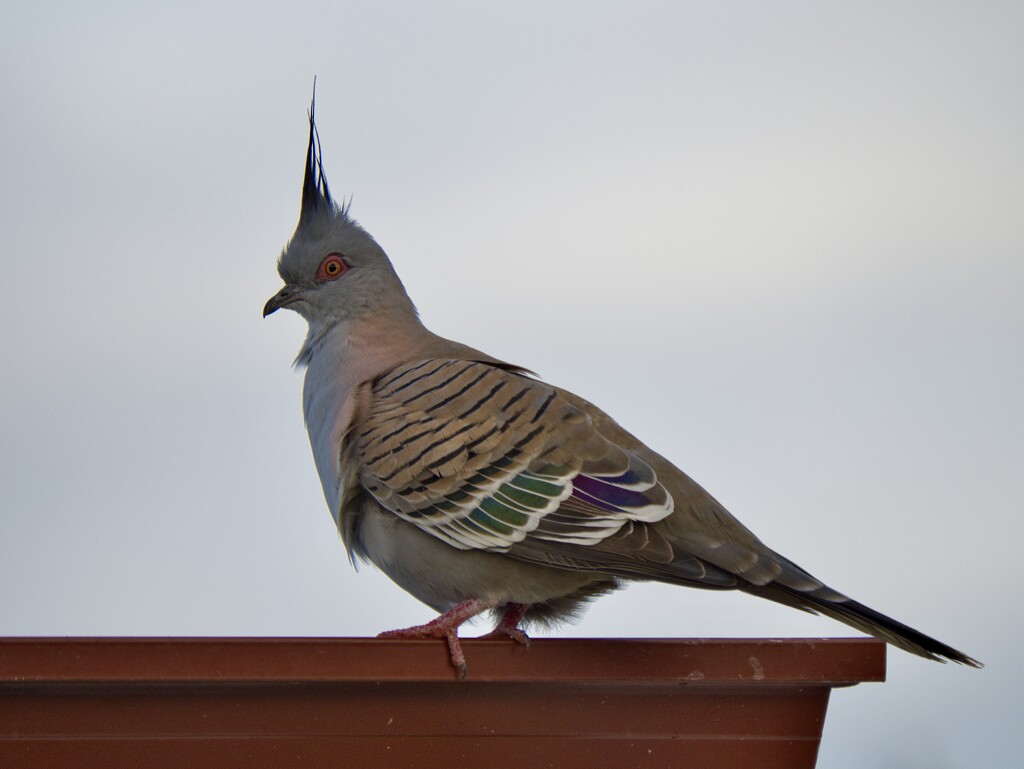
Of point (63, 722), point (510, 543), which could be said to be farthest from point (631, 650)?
point (63, 722)

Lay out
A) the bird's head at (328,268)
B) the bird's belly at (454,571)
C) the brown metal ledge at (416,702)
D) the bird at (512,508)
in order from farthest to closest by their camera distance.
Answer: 1. the bird's head at (328,268)
2. the bird's belly at (454,571)
3. the bird at (512,508)
4. the brown metal ledge at (416,702)

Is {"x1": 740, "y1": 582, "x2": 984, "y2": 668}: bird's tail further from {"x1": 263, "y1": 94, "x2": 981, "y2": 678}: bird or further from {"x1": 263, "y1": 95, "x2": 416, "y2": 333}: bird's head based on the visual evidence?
{"x1": 263, "y1": 95, "x2": 416, "y2": 333}: bird's head

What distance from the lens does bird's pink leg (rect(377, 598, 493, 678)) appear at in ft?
4.96

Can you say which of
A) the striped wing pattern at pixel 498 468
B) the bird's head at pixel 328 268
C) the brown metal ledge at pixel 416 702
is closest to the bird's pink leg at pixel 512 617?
the striped wing pattern at pixel 498 468

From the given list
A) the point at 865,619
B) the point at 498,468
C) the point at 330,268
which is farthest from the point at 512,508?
the point at 330,268

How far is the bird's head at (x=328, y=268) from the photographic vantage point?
2365mm

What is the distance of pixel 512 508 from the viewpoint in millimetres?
1775

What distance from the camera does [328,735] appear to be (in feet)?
4.86

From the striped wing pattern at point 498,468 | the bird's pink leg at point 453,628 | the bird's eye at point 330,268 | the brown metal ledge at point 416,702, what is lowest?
the brown metal ledge at point 416,702

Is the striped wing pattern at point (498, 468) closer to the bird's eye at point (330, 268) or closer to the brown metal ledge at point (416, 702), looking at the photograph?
→ the brown metal ledge at point (416, 702)

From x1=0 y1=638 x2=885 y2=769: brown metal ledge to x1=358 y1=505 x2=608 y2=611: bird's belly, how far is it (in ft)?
0.78

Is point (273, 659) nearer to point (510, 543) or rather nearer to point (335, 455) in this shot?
point (510, 543)

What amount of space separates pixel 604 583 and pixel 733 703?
342 millimetres

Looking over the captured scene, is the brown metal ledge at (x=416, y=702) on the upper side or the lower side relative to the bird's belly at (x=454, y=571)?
lower
